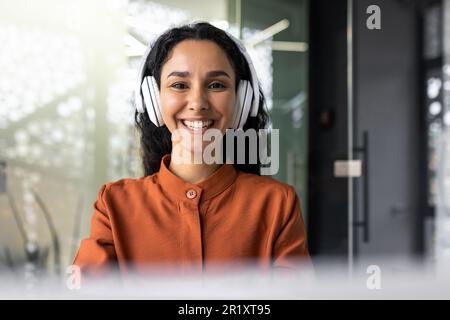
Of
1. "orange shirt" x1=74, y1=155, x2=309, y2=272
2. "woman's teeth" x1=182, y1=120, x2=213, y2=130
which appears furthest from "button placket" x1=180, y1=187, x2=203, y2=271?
"woman's teeth" x1=182, y1=120, x2=213, y2=130

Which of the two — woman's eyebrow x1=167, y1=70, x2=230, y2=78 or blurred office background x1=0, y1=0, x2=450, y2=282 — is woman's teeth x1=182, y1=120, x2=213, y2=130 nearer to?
woman's eyebrow x1=167, y1=70, x2=230, y2=78

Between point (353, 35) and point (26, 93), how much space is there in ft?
3.12

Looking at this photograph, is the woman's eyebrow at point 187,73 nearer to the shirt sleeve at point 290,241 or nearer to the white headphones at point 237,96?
the white headphones at point 237,96

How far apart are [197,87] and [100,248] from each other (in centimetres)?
31

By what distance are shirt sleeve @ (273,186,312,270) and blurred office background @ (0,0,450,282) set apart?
0.31 meters

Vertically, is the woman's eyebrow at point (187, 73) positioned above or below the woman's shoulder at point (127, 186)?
above

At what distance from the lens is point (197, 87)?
0.72m

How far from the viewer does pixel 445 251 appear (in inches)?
52.2

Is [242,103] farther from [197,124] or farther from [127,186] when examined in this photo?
[127,186]

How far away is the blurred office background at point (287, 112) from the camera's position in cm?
110

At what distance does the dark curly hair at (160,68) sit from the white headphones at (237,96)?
1 cm

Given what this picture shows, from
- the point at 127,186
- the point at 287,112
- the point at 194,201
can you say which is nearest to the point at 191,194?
the point at 194,201

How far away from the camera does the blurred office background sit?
1.10m

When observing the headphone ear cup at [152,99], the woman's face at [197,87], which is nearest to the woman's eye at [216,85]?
the woman's face at [197,87]
